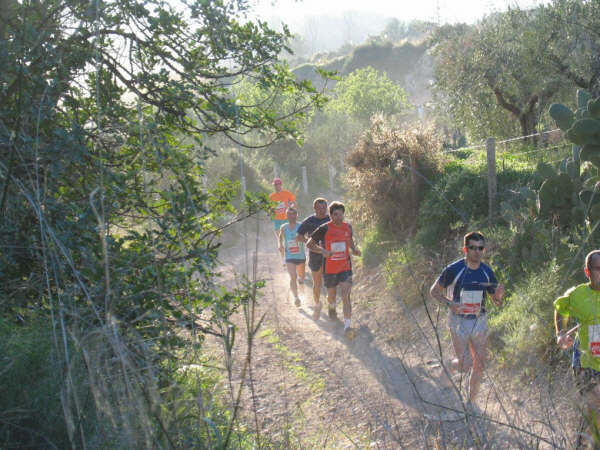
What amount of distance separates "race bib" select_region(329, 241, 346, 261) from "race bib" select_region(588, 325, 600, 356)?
434 cm

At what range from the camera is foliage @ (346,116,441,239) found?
1119 centimetres

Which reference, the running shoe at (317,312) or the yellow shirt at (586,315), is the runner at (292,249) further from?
the yellow shirt at (586,315)

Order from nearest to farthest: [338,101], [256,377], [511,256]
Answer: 1. [256,377]
2. [511,256]
3. [338,101]

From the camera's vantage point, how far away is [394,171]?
37.0ft

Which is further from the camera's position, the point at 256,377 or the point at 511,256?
the point at 511,256

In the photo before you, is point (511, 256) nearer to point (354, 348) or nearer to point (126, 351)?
point (354, 348)

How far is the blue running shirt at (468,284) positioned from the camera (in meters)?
5.23

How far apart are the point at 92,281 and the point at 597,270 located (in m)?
3.42

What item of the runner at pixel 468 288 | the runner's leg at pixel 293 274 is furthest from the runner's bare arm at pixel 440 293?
the runner's leg at pixel 293 274

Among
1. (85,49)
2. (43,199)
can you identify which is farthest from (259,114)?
(43,199)

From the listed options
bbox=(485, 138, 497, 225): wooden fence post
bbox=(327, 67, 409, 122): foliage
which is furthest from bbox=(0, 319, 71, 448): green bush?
bbox=(327, 67, 409, 122): foliage

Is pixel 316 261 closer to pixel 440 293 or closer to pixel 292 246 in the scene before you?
pixel 292 246

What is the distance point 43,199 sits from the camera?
3.09m

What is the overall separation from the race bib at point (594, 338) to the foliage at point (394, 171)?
22.3 ft
